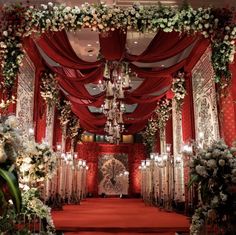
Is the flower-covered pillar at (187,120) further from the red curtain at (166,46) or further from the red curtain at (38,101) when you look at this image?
the red curtain at (38,101)

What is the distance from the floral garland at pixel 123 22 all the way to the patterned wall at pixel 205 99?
2079 millimetres

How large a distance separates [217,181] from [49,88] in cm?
612

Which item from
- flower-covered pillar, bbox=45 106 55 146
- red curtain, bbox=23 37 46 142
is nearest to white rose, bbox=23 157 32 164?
red curtain, bbox=23 37 46 142

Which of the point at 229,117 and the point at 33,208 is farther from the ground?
the point at 229,117

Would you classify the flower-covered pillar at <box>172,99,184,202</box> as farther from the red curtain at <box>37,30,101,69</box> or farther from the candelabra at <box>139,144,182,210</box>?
the red curtain at <box>37,30,101,69</box>

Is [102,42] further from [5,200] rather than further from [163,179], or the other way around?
[163,179]

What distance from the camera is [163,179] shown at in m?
12.4

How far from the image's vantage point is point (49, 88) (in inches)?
A: 374

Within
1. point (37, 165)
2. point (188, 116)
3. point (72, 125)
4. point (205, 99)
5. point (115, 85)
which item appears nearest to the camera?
point (37, 165)

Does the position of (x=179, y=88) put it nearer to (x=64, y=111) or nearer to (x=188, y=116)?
(x=188, y=116)

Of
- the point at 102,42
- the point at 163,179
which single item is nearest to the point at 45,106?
the point at 102,42

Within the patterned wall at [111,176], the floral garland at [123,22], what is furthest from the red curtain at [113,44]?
the patterned wall at [111,176]

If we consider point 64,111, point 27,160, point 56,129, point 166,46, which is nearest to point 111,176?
point 56,129

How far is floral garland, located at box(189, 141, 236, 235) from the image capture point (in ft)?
14.4
